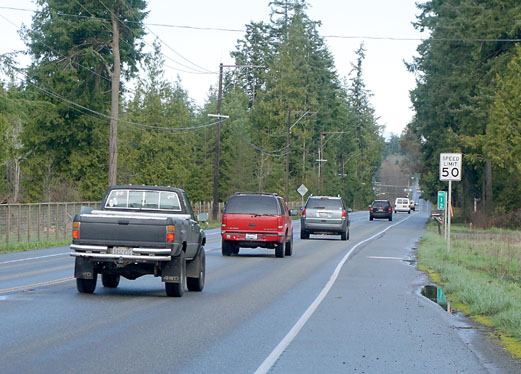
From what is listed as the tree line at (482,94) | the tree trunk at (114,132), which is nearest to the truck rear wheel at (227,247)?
the tree trunk at (114,132)

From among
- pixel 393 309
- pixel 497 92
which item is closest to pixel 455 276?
pixel 393 309

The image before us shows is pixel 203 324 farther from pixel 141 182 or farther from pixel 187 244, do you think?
pixel 141 182

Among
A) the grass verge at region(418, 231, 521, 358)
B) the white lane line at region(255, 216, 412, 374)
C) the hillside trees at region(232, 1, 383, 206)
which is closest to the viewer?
the white lane line at region(255, 216, 412, 374)

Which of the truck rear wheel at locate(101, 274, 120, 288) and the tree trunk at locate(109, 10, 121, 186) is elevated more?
the tree trunk at locate(109, 10, 121, 186)

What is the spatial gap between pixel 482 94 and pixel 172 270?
147 feet

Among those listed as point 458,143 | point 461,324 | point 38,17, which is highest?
point 38,17

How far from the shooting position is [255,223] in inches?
1120

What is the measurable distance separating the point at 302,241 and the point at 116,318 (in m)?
27.4

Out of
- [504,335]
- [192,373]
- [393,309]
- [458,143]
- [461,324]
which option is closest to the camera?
[192,373]

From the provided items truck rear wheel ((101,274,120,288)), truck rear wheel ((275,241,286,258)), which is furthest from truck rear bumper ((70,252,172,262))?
truck rear wheel ((275,241,286,258))

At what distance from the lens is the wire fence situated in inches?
1393

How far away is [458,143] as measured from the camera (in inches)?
2507

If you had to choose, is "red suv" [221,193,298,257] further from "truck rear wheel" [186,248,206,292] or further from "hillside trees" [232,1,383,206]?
"hillside trees" [232,1,383,206]

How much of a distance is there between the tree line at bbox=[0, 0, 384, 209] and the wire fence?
4607 millimetres
